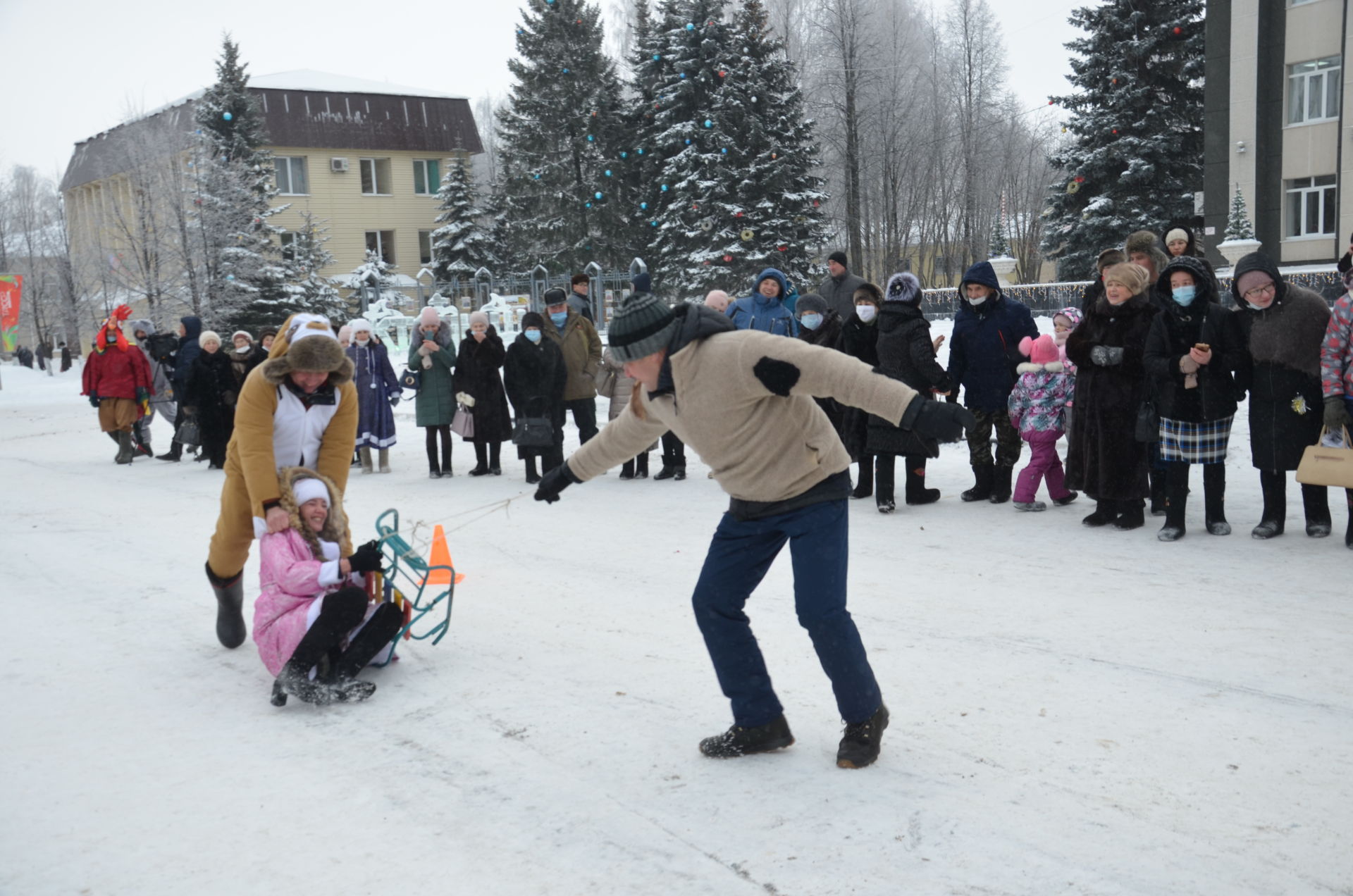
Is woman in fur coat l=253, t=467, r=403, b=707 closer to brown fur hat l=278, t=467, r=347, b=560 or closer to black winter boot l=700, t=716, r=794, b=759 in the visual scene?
brown fur hat l=278, t=467, r=347, b=560

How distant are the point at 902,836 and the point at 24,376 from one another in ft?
143

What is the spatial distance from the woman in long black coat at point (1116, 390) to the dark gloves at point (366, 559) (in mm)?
5522

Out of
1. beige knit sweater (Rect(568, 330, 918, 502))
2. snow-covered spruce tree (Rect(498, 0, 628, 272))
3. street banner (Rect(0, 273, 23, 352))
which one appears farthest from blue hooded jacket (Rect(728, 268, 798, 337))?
street banner (Rect(0, 273, 23, 352))

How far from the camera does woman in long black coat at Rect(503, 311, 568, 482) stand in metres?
11.8

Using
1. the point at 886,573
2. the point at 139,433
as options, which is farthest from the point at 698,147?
the point at 886,573

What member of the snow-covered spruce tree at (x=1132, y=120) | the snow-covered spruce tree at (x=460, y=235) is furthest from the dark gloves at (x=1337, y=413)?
the snow-covered spruce tree at (x=460, y=235)

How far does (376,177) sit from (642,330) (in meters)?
47.6

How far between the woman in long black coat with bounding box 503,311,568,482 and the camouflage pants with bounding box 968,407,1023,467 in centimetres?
451

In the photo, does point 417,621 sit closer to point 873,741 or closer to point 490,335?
point 873,741

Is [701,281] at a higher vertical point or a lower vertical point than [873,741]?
higher

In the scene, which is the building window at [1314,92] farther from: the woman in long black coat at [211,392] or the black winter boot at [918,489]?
the woman in long black coat at [211,392]

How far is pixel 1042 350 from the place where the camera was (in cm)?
898

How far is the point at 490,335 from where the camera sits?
1262 centimetres

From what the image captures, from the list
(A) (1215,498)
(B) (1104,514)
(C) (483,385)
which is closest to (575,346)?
(C) (483,385)
